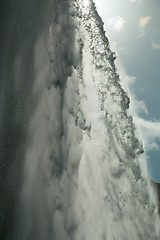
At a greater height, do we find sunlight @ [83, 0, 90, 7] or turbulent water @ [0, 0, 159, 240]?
sunlight @ [83, 0, 90, 7]

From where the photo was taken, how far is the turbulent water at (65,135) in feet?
19.3

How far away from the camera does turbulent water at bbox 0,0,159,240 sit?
5.89m

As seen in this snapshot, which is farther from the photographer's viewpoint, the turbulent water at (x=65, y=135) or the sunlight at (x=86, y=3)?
the sunlight at (x=86, y=3)

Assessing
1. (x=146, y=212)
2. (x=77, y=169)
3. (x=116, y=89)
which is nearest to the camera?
(x=77, y=169)

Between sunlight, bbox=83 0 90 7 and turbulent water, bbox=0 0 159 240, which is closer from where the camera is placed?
turbulent water, bbox=0 0 159 240

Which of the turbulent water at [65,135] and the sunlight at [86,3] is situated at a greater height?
the sunlight at [86,3]

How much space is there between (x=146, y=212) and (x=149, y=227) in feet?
0.94

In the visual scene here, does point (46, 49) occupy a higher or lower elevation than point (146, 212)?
higher

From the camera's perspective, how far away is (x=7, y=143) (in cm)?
615

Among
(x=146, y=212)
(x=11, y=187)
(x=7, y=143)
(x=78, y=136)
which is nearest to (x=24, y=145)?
(x=7, y=143)

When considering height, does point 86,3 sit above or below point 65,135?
above

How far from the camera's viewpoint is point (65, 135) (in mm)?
6719

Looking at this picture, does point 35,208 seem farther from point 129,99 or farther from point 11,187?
point 129,99

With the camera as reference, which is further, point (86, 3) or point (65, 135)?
point (86, 3)
